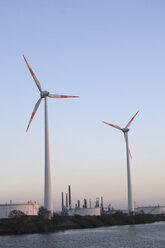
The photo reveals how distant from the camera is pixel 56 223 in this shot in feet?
275

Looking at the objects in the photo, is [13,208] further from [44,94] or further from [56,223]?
[44,94]

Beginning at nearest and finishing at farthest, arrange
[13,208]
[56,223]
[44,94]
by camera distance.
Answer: [44,94], [56,223], [13,208]

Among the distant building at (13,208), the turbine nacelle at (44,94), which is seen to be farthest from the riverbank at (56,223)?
the turbine nacelle at (44,94)

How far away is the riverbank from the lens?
73.2 m

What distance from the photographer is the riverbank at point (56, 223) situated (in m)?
73.2

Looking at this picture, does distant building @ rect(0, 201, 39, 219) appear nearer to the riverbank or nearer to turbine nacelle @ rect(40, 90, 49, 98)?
the riverbank

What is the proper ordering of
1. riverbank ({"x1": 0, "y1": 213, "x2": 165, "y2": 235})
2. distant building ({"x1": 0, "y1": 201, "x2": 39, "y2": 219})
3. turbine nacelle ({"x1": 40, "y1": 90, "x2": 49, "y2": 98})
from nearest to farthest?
riverbank ({"x1": 0, "y1": 213, "x2": 165, "y2": 235}) → turbine nacelle ({"x1": 40, "y1": 90, "x2": 49, "y2": 98}) → distant building ({"x1": 0, "y1": 201, "x2": 39, "y2": 219})

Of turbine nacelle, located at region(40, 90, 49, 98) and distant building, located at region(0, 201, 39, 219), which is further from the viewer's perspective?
distant building, located at region(0, 201, 39, 219)

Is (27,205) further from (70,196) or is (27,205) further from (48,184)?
(70,196)

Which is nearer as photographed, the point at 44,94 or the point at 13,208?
the point at 44,94

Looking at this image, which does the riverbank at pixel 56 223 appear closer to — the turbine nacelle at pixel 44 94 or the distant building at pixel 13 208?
the distant building at pixel 13 208

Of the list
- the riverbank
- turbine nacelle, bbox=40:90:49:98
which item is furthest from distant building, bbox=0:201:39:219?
turbine nacelle, bbox=40:90:49:98

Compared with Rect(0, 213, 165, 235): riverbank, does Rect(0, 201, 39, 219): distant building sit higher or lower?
higher

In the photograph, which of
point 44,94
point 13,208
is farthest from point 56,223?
point 44,94
